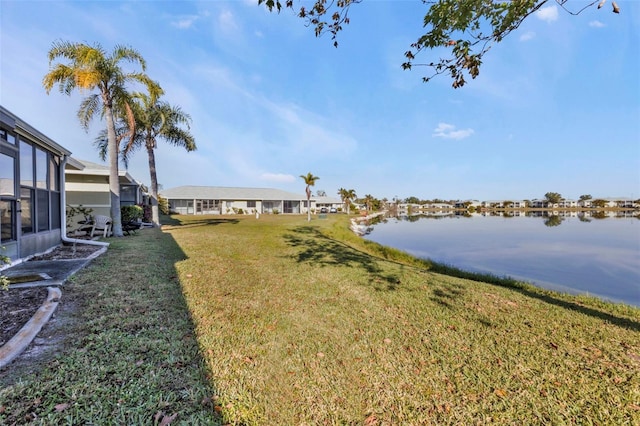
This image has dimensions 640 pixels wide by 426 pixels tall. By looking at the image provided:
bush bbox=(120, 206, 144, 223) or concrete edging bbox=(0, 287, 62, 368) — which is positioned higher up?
bush bbox=(120, 206, 144, 223)

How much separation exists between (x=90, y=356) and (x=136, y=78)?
41.8ft

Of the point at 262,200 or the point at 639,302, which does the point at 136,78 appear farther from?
the point at 262,200

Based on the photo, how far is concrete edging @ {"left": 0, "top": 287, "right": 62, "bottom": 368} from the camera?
2.74m

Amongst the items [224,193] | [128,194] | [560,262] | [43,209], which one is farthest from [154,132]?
[560,262]

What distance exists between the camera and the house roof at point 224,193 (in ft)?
133

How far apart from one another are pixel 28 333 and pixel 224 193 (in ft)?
140

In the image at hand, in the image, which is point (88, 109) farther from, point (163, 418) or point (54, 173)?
point (163, 418)

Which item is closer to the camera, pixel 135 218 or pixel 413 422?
pixel 413 422

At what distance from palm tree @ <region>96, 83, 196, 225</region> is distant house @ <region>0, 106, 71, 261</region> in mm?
9382

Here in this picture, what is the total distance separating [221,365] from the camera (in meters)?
2.93

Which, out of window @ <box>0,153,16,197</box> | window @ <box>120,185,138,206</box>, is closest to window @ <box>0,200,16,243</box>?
window @ <box>0,153,16,197</box>

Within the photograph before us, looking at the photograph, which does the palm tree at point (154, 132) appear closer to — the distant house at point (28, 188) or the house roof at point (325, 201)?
the distant house at point (28, 188)

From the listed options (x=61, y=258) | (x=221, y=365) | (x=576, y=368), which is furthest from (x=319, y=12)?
(x=61, y=258)

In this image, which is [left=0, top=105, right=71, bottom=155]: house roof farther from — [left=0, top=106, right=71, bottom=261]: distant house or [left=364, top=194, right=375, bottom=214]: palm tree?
[left=364, top=194, right=375, bottom=214]: palm tree
